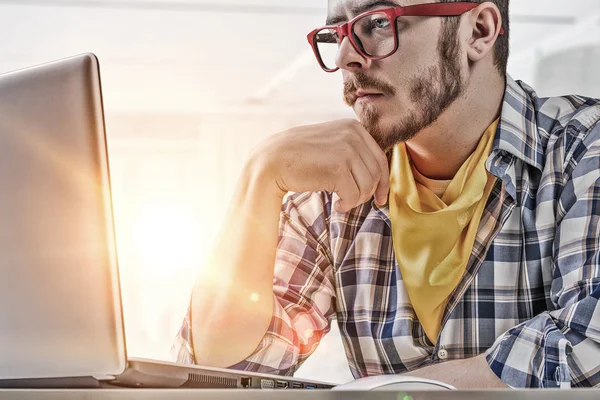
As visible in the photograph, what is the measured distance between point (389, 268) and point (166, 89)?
251 centimetres

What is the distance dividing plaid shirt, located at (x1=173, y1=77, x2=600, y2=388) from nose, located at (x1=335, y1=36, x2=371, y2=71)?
10.9 inches

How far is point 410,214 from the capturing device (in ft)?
4.17

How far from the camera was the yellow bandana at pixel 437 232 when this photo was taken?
4.00 feet

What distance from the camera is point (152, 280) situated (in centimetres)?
354

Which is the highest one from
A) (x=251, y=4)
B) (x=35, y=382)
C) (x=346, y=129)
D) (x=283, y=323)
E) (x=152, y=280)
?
(x=251, y=4)

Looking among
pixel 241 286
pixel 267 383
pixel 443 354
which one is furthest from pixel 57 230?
pixel 443 354

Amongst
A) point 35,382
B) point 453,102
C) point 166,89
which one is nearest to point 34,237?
point 35,382

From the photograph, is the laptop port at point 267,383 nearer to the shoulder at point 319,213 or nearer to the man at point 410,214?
the man at point 410,214

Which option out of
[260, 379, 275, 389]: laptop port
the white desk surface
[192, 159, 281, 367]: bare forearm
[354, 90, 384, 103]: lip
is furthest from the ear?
the white desk surface

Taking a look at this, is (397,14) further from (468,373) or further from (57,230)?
(57,230)

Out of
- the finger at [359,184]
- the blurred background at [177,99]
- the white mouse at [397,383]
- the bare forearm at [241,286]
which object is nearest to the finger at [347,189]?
the finger at [359,184]

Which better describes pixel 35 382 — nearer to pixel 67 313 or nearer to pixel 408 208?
pixel 67 313

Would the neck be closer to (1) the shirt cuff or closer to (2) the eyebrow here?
(2) the eyebrow

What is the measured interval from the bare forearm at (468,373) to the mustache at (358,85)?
62 centimetres
